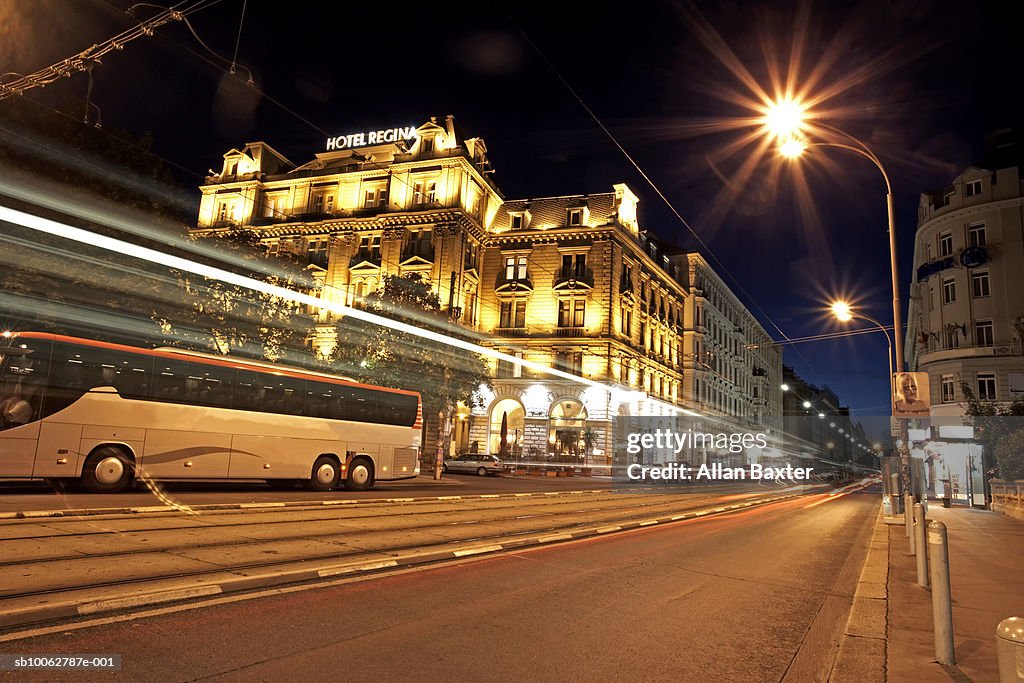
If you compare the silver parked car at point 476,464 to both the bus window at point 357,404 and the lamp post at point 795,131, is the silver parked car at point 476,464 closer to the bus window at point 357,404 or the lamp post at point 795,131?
the bus window at point 357,404

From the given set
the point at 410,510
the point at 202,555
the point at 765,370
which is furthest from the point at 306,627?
the point at 765,370

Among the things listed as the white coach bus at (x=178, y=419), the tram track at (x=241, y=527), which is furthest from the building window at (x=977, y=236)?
the white coach bus at (x=178, y=419)

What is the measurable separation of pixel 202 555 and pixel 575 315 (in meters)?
46.8

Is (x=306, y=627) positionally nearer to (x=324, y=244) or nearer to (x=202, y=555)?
(x=202, y=555)

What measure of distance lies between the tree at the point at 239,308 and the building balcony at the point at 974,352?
40.7 meters

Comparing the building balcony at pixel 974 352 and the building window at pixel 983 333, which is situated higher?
the building window at pixel 983 333

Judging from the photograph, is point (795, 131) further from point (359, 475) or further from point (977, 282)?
point (977, 282)

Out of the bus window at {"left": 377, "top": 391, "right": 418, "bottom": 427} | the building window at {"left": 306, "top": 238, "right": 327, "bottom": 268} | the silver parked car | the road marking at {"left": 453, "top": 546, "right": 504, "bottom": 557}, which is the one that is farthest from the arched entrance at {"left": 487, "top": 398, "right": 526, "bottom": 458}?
the road marking at {"left": 453, "top": 546, "right": 504, "bottom": 557}

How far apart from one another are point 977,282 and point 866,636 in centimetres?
4613

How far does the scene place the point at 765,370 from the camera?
102938 mm

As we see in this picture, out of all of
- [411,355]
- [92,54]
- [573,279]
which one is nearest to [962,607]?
[92,54]

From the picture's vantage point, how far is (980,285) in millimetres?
42562

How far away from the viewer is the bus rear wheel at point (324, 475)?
2069 centimetres
